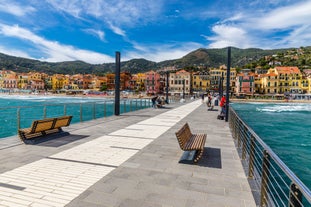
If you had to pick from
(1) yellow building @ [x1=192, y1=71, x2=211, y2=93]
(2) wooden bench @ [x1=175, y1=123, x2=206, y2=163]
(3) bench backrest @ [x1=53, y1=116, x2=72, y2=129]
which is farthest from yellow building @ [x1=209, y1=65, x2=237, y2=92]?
(2) wooden bench @ [x1=175, y1=123, x2=206, y2=163]

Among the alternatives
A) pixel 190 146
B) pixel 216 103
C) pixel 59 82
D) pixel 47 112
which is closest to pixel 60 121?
pixel 190 146

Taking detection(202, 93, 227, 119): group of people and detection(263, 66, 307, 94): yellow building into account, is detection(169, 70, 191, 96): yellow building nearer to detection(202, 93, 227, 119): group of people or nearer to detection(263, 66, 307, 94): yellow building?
detection(263, 66, 307, 94): yellow building

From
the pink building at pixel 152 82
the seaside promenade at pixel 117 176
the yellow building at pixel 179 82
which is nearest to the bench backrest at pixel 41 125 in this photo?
the seaside promenade at pixel 117 176

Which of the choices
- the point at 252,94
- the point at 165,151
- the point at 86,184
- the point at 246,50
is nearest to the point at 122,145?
the point at 165,151

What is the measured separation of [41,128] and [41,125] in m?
0.15

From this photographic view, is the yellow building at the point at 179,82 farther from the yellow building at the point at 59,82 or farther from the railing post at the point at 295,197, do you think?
the railing post at the point at 295,197

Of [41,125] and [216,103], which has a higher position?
[41,125]

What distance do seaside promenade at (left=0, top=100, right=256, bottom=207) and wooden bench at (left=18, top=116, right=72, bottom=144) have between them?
0.98ft

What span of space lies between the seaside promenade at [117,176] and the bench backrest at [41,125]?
445 millimetres

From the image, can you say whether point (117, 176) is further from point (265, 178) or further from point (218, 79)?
point (218, 79)

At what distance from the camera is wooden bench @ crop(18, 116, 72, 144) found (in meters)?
6.32

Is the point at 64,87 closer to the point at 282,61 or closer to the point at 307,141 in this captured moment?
the point at 307,141

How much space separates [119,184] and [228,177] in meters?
2.09

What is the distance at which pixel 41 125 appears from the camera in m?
6.54
